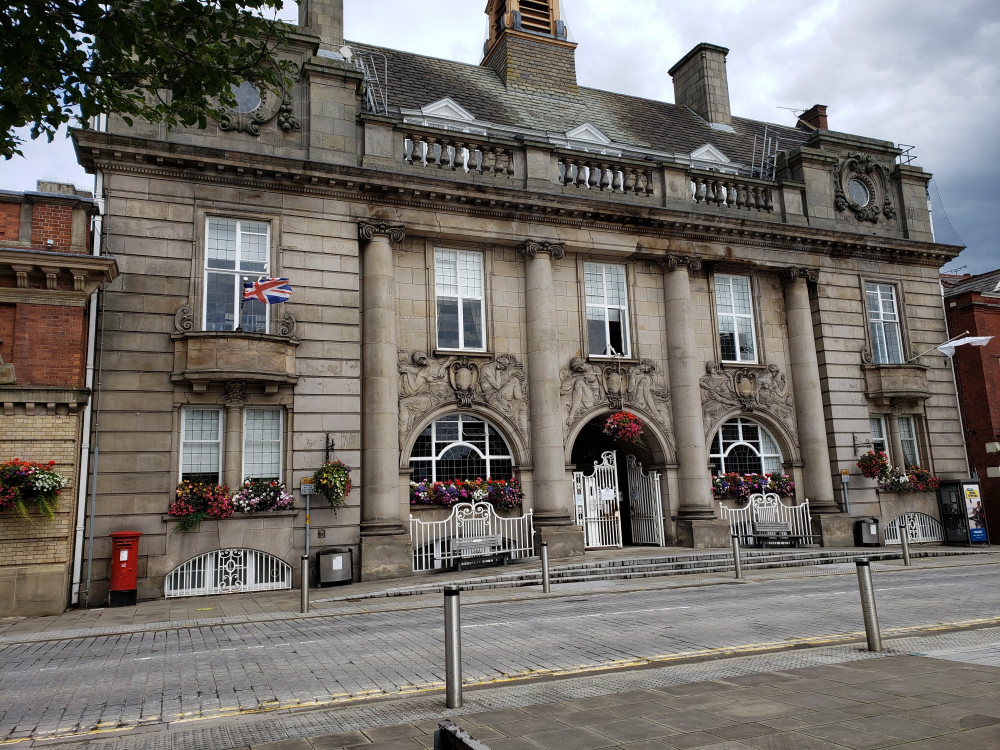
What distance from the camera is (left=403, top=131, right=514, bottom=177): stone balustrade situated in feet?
67.2

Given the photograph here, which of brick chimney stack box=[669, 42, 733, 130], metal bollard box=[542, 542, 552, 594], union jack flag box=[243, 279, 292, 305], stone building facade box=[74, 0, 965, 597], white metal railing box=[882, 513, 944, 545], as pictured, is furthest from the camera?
brick chimney stack box=[669, 42, 733, 130]

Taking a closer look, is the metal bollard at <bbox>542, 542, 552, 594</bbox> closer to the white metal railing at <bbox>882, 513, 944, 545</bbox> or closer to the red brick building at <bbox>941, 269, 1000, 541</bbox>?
the white metal railing at <bbox>882, 513, 944, 545</bbox>

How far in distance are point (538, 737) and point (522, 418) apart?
15384 millimetres

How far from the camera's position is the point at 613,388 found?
71.6 ft

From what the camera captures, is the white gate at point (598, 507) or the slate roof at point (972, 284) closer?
the white gate at point (598, 507)

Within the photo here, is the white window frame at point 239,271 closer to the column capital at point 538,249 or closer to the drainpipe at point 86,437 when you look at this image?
the drainpipe at point 86,437

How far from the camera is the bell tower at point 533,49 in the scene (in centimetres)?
2764

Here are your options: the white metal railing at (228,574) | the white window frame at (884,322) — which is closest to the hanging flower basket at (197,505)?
the white metal railing at (228,574)

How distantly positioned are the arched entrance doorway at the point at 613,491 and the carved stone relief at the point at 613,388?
2.30 ft

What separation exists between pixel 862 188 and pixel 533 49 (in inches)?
518

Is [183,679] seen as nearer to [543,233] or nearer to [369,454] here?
[369,454]

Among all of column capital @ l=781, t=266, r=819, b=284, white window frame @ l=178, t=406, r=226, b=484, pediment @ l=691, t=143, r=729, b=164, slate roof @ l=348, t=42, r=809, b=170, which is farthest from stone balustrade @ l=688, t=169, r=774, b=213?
white window frame @ l=178, t=406, r=226, b=484

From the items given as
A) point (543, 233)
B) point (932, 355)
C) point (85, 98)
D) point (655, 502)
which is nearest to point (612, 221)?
point (543, 233)

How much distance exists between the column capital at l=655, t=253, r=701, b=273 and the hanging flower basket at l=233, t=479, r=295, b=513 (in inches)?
515
